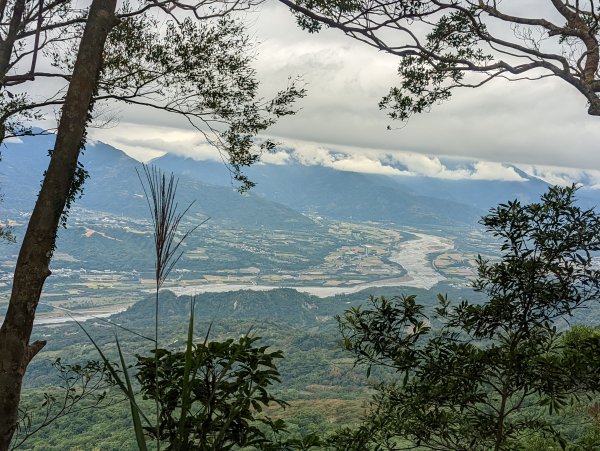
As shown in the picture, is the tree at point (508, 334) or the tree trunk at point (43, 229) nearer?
the tree trunk at point (43, 229)

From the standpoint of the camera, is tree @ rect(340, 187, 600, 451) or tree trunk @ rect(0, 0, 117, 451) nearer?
tree trunk @ rect(0, 0, 117, 451)

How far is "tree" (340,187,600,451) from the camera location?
2.34 metres

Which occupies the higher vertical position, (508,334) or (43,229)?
(43,229)

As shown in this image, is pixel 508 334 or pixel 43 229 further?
pixel 508 334

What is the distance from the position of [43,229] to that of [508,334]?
241 cm

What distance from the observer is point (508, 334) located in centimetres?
257

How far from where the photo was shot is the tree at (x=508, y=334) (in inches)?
92.3

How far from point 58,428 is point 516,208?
32868 millimetres

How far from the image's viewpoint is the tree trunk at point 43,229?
7.28 feet

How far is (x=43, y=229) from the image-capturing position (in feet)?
7.70

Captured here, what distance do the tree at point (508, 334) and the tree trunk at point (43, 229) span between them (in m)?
1.58

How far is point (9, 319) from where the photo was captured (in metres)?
2.27

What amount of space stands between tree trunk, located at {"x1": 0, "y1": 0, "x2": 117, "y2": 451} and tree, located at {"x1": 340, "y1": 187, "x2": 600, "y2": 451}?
5.18 ft

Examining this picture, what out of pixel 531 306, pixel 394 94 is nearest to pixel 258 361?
pixel 531 306
